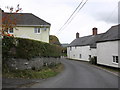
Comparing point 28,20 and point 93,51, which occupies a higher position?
point 28,20

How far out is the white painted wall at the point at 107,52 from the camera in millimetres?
22330

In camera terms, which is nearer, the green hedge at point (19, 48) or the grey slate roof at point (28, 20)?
the green hedge at point (19, 48)

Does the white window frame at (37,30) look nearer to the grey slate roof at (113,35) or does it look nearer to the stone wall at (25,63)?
the grey slate roof at (113,35)

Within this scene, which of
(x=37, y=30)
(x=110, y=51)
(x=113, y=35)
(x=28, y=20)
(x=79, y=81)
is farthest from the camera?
(x=28, y=20)

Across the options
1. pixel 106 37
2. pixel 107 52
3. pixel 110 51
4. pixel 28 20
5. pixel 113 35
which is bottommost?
pixel 107 52

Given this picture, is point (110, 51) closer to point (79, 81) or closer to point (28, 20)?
point (79, 81)

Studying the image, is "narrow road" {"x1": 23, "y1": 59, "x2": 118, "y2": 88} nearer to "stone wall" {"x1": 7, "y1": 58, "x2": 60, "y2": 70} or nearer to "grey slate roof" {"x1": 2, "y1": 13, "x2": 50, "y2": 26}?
"stone wall" {"x1": 7, "y1": 58, "x2": 60, "y2": 70}

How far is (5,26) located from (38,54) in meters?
5.16

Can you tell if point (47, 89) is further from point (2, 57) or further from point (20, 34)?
point (20, 34)

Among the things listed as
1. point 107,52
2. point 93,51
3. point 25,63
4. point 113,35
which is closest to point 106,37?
point 113,35

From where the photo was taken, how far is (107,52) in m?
24.5

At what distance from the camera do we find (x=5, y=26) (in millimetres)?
11508

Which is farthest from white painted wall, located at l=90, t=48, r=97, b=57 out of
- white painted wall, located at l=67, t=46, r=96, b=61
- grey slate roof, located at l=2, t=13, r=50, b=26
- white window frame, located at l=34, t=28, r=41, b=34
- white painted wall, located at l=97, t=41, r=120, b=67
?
white window frame, located at l=34, t=28, r=41, b=34

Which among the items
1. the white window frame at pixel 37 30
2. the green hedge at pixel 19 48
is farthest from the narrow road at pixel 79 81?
the white window frame at pixel 37 30
